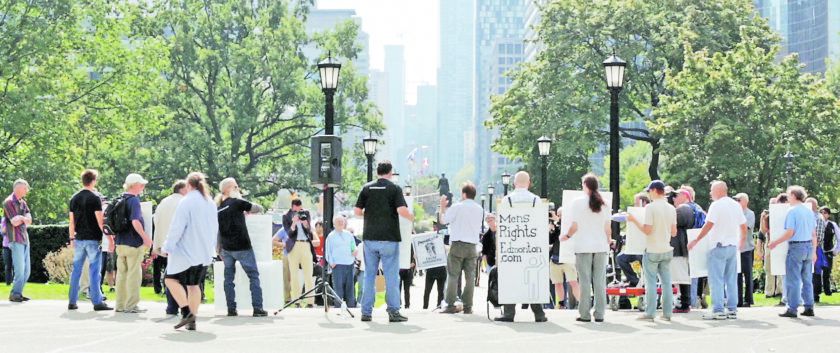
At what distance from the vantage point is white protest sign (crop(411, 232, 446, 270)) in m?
18.5

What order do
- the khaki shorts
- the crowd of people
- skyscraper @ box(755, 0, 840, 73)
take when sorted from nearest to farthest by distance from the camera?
the crowd of people, the khaki shorts, skyscraper @ box(755, 0, 840, 73)

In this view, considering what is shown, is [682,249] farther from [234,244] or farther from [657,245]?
[234,244]

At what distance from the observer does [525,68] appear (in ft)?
176

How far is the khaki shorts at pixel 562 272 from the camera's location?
60.5 ft

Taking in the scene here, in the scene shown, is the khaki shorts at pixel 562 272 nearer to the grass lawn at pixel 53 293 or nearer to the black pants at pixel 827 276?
the black pants at pixel 827 276

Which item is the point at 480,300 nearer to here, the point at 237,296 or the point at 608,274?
the point at 608,274

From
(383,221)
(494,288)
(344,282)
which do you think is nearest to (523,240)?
(494,288)

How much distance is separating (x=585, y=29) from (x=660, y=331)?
3942cm

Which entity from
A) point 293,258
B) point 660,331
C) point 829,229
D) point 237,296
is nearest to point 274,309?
point 237,296

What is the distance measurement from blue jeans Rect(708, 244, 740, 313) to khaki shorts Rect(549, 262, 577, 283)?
3.22m

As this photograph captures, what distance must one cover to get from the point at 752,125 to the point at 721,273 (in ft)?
92.6

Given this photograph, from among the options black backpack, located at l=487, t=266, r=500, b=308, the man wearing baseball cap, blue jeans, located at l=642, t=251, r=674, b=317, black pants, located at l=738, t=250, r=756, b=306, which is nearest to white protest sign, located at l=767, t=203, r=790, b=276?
blue jeans, located at l=642, t=251, r=674, b=317

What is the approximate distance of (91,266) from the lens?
16422 millimetres

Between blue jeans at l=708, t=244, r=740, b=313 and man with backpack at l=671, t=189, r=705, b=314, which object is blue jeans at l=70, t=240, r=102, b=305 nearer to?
man with backpack at l=671, t=189, r=705, b=314
